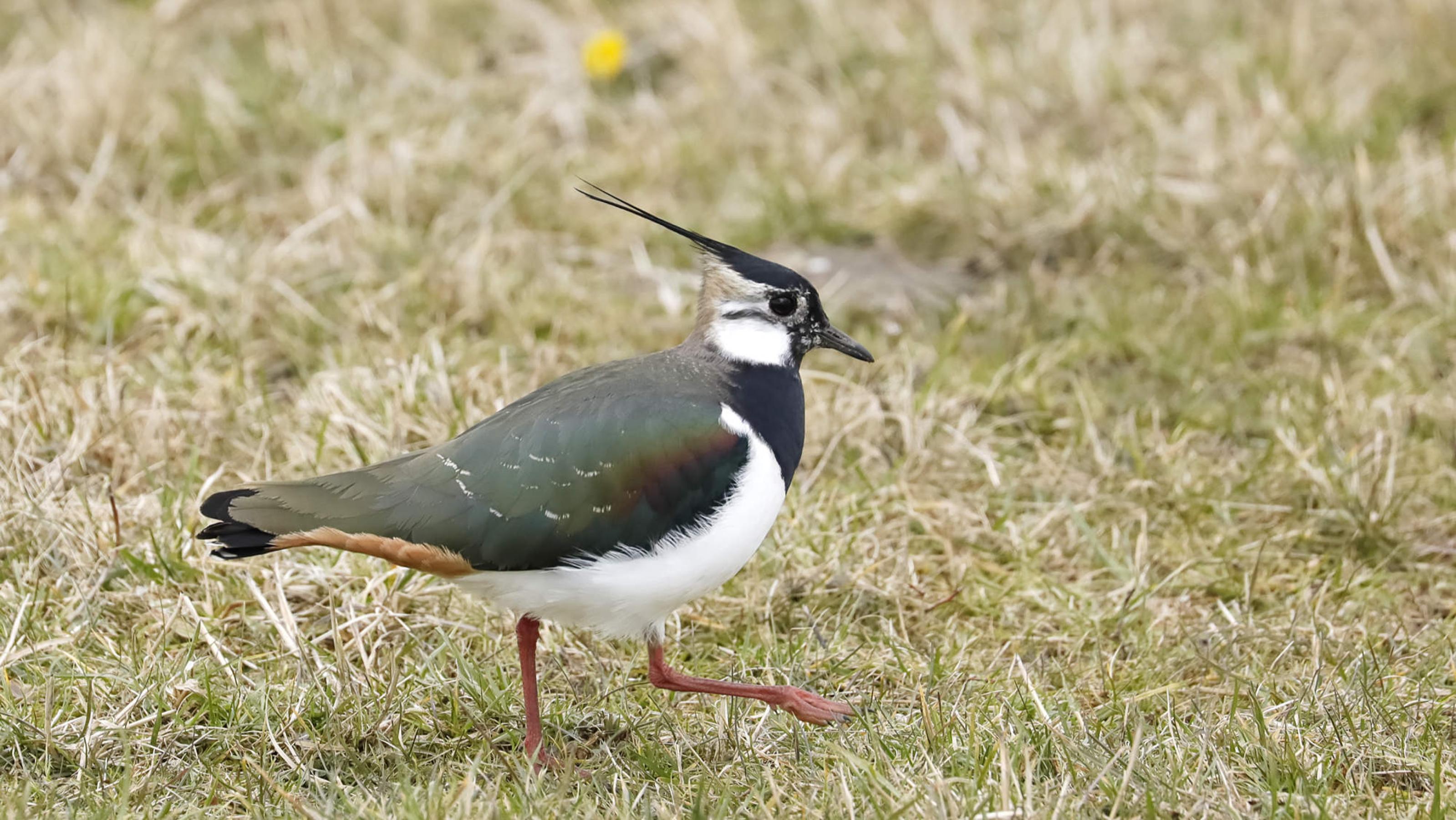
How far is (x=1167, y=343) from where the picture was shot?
20.1 feet

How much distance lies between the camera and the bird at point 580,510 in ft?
12.3

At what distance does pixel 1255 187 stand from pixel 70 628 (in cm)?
485

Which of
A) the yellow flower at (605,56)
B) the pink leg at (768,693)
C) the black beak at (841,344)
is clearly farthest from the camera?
the yellow flower at (605,56)

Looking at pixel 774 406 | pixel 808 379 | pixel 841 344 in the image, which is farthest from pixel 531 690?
pixel 808 379

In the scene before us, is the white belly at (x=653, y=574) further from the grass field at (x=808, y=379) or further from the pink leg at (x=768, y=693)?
the grass field at (x=808, y=379)

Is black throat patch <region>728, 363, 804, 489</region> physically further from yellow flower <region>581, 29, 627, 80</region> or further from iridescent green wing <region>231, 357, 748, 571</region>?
yellow flower <region>581, 29, 627, 80</region>

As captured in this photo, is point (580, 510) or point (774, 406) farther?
point (774, 406)

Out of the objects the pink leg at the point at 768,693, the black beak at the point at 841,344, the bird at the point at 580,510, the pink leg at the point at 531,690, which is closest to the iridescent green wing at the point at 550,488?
the bird at the point at 580,510

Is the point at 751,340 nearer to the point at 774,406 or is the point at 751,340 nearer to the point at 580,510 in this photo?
the point at 774,406

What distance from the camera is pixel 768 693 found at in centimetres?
392

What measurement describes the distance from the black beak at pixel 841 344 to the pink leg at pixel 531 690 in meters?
1.05

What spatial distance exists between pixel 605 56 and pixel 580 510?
4.83 m

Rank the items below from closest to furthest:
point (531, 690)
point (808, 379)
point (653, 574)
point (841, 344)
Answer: point (653, 574) → point (531, 690) → point (841, 344) → point (808, 379)

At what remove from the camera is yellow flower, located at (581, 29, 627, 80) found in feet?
26.7
